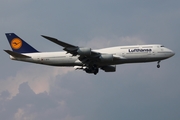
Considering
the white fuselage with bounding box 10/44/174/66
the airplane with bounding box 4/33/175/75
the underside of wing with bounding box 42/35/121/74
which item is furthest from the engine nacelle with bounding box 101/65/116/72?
the white fuselage with bounding box 10/44/174/66

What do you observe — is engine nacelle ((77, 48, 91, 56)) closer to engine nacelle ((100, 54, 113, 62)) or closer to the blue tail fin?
engine nacelle ((100, 54, 113, 62))

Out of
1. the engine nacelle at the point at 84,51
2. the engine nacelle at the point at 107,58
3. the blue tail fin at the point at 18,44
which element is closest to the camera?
the engine nacelle at the point at 84,51

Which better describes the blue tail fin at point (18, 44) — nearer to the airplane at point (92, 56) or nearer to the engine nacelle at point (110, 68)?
the airplane at point (92, 56)

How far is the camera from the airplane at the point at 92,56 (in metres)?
68.7

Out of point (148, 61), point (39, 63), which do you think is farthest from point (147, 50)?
point (39, 63)

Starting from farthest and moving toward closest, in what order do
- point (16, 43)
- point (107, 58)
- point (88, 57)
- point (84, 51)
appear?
point (16, 43), point (88, 57), point (107, 58), point (84, 51)

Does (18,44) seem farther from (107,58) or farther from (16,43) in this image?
(107,58)

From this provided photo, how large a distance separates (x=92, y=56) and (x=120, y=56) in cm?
427

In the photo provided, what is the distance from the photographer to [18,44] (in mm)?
76625

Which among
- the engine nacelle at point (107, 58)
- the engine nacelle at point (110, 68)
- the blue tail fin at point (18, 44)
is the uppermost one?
the blue tail fin at point (18, 44)

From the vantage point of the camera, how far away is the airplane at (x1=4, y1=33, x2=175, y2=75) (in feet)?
225

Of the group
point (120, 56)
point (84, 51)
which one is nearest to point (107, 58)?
point (120, 56)

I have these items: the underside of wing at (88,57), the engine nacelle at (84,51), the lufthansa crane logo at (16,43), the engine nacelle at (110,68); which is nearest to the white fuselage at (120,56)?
the underside of wing at (88,57)

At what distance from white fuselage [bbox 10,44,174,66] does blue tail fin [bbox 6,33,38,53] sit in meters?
1.93
